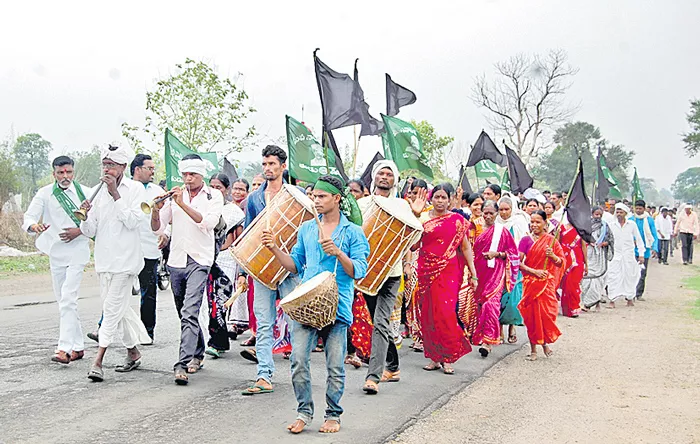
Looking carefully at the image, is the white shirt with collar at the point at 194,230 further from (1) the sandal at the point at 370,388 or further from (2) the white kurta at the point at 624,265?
(2) the white kurta at the point at 624,265

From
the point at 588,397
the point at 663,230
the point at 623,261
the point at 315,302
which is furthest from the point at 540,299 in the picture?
the point at 663,230

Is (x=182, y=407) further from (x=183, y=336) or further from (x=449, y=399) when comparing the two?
(x=449, y=399)

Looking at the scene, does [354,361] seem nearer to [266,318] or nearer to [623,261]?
[266,318]

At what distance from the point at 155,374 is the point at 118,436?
200cm

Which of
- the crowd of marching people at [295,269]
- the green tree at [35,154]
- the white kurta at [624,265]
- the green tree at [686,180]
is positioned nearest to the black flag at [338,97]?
the crowd of marching people at [295,269]

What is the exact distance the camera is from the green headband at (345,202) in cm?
558

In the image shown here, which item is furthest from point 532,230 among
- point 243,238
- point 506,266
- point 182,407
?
point 182,407

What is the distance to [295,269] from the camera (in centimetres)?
570

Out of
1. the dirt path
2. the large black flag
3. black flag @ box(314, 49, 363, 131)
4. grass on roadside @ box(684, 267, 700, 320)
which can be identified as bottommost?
grass on roadside @ box(684, 267, 700, 320)

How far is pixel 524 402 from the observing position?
6801mm

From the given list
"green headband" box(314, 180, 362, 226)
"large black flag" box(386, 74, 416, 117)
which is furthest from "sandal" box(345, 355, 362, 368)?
"large black flag" box(386, 74, 416, 117)

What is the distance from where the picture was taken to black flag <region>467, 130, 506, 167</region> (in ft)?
52.7

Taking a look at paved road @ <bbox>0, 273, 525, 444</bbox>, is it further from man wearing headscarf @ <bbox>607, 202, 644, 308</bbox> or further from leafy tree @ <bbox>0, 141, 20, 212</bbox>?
leafy tree @ <bbox>0, 141, 20, 212</bbox>

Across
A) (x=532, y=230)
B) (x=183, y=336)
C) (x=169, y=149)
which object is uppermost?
(x=169, y=149)
